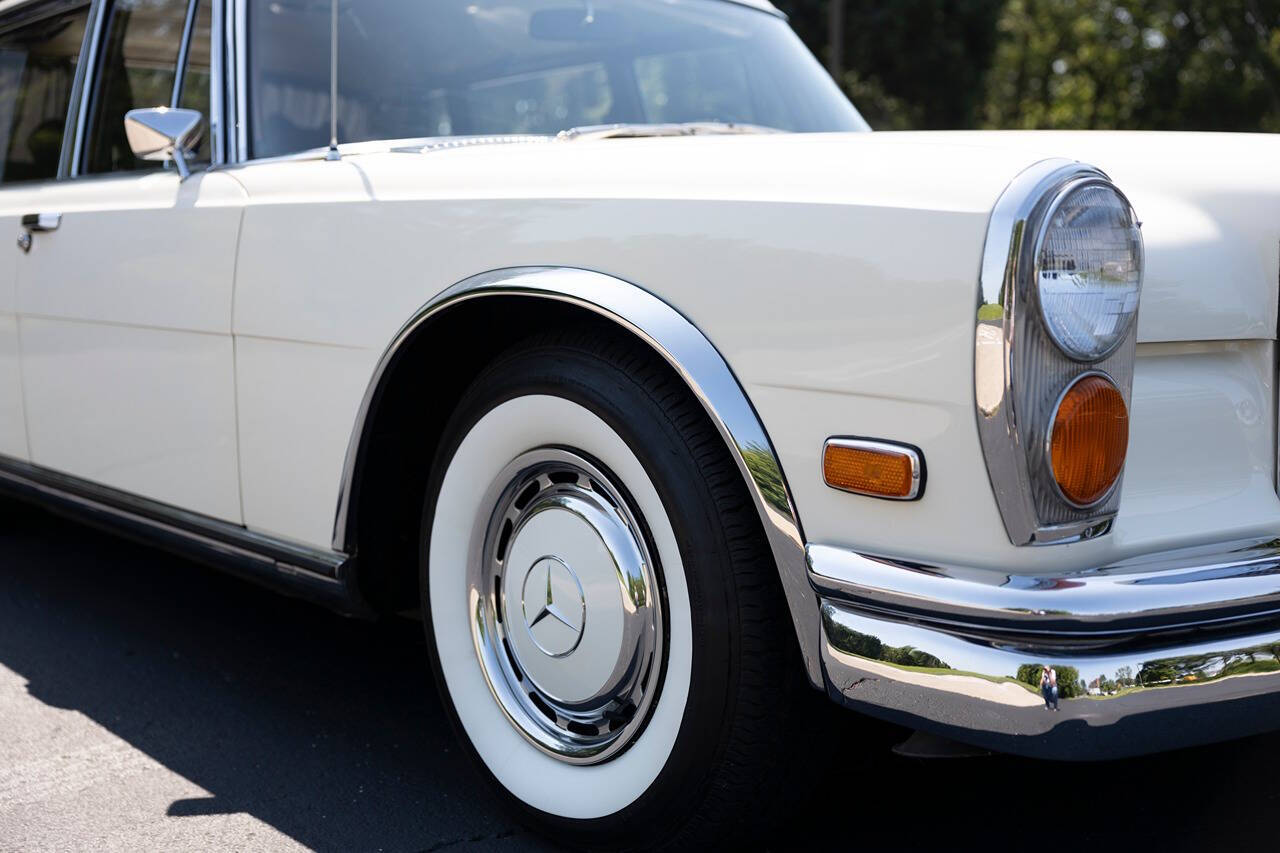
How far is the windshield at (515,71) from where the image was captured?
286cm

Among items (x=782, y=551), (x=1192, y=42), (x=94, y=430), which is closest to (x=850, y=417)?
(x=782, y=551)

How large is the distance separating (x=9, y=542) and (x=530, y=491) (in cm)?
301

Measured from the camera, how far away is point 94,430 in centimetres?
300

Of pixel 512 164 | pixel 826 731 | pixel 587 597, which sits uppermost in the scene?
pixel 512 164

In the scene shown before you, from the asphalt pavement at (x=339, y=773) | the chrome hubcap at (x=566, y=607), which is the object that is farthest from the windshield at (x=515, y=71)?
the asphalt pavement at (x=339, y=773)

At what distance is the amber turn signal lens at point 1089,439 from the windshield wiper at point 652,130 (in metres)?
1.34

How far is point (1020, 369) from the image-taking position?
154 cm

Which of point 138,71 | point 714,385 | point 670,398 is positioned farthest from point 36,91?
point 714,385

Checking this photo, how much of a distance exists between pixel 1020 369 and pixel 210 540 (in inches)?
72.0

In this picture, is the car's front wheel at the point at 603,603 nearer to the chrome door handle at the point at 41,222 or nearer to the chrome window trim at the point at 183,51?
the chrome window trim at the point at 183,51

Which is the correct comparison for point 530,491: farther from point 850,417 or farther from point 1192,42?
→ point 1192,42

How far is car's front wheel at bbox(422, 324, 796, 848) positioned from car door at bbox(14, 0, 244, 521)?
26.0 inches

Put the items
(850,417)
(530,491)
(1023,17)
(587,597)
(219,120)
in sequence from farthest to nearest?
(1023,17)
(219,120)
(530,491)
(587,597)
(850,417)

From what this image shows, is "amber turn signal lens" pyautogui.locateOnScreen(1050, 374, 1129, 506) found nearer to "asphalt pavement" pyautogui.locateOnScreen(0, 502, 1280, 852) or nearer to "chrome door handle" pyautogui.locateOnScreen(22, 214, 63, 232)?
"asphalt pavement" pyautogui.locateOnScreen(0, 502, 1280, 852)
